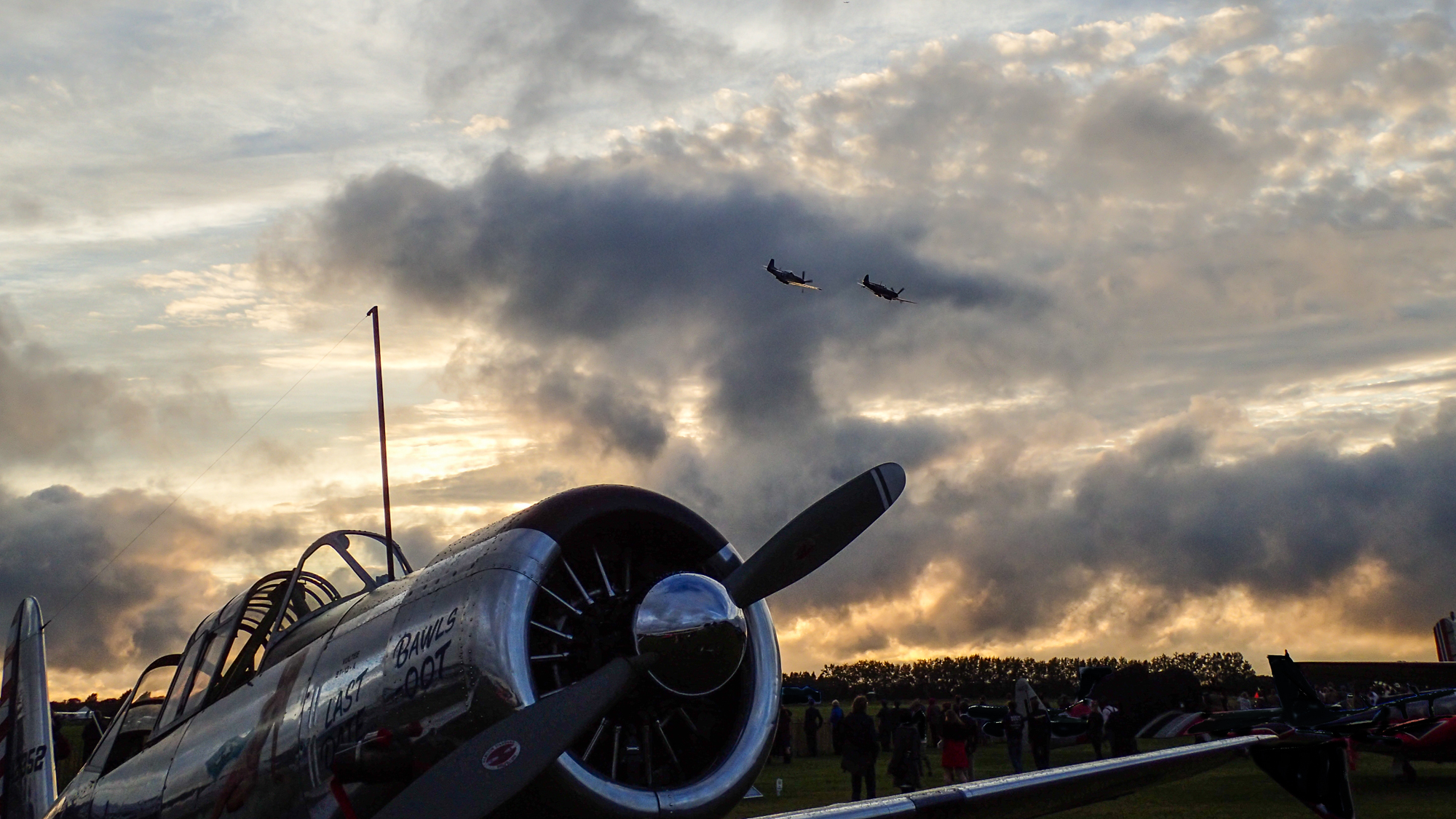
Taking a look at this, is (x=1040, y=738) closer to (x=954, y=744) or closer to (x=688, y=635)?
(x=954, y=744)

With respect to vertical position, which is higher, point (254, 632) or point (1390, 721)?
point (254, 632)

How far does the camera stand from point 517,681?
161 inches

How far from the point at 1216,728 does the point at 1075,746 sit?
11.8 metres

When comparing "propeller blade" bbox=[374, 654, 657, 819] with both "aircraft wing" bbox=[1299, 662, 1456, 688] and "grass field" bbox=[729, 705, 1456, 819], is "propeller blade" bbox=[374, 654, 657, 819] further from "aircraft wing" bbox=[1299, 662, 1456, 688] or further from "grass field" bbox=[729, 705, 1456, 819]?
"aircraft wing" bbox=[1299, 662, 1456, 688]

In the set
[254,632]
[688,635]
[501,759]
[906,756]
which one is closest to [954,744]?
[906,756]

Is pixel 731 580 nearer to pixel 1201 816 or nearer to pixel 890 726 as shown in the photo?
pixel 1201 816

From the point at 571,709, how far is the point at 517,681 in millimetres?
241

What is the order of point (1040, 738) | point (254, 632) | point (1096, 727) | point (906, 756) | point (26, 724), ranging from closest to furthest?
point (254, 632), point (26, 724), point (906, 756), point (1040, 738), point (1096, 727)

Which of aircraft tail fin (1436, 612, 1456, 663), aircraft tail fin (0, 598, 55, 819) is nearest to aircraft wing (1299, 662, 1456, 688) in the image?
aircraft tail fin (1436, 612, 1456, 663)

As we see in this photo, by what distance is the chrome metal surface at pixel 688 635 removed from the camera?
161 inches

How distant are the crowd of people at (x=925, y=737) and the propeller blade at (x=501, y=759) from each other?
1292 millimetres

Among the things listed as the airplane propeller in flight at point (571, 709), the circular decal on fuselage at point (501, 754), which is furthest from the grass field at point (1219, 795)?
the circular decal on fuselage at point (501, 754)

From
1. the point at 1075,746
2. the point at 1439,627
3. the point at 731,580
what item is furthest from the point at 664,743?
the point at 1439,627

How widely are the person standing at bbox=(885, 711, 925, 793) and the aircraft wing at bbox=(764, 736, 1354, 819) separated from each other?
8523 mm
